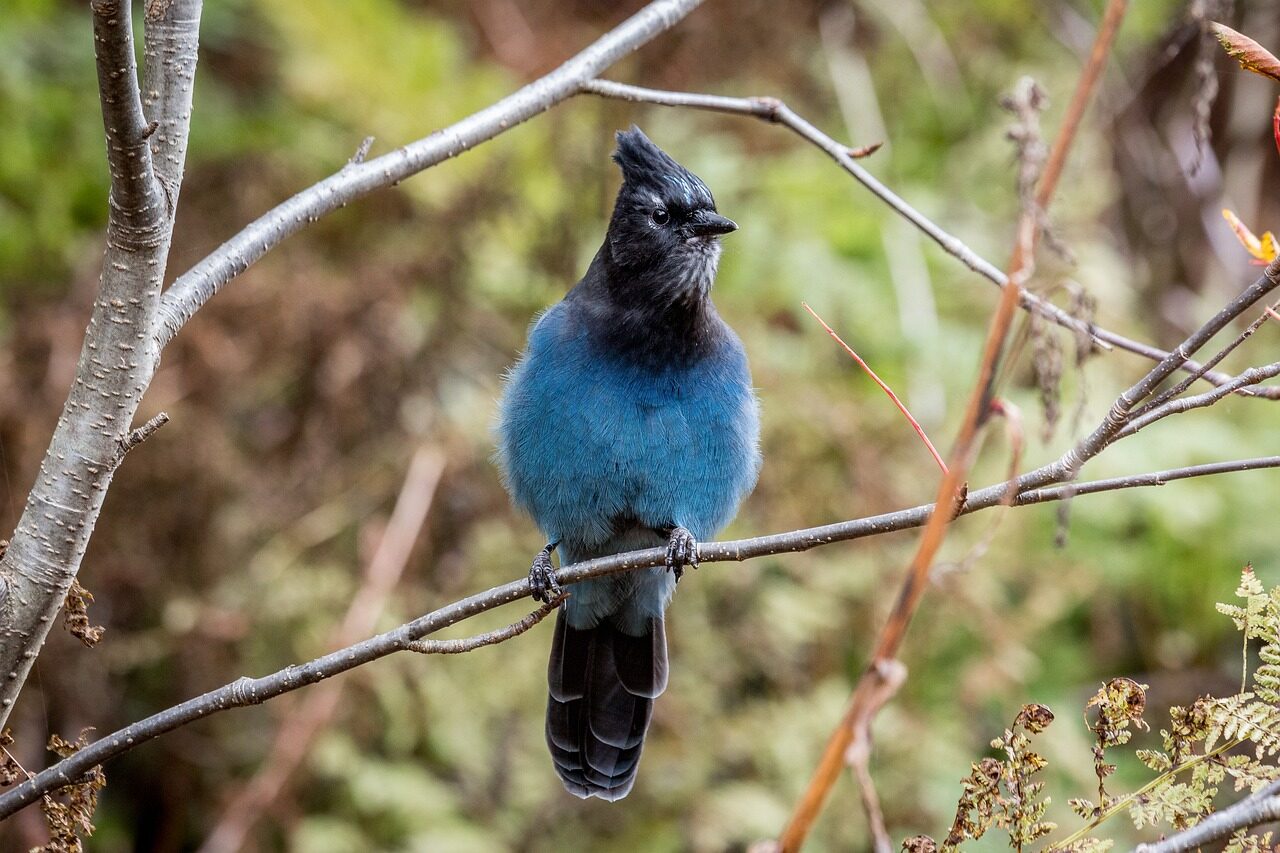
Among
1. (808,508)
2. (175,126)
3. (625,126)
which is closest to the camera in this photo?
(175,126)

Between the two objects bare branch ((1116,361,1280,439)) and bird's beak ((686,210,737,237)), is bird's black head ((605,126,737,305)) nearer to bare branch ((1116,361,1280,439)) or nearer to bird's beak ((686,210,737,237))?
bird's beak ((686,210,737,237))

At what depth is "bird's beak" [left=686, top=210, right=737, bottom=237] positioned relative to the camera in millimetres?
3750

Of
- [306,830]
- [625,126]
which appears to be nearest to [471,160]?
[625,126]

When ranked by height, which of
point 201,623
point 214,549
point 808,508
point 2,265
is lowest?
point 201,623

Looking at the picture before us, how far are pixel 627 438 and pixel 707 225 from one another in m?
0.69

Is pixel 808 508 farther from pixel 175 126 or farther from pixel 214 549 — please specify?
pixel 175 126

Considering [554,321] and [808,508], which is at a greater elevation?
[808,508]

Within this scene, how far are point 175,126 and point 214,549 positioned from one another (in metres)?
3.41

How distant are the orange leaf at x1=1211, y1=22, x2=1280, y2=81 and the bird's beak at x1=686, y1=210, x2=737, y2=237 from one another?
79.6 inches

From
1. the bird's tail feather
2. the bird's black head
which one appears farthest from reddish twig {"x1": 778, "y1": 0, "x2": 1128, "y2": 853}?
the bird's tail feather

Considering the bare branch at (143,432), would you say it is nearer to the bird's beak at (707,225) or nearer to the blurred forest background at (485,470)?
the bird's beak at (707,225)

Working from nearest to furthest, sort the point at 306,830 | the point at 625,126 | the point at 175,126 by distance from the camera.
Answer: the point at 175,126
the point at 306,830
the point at 625,126

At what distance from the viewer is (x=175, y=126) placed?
2.21 meters

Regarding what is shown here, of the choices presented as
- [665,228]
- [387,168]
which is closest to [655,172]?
[665,228]
